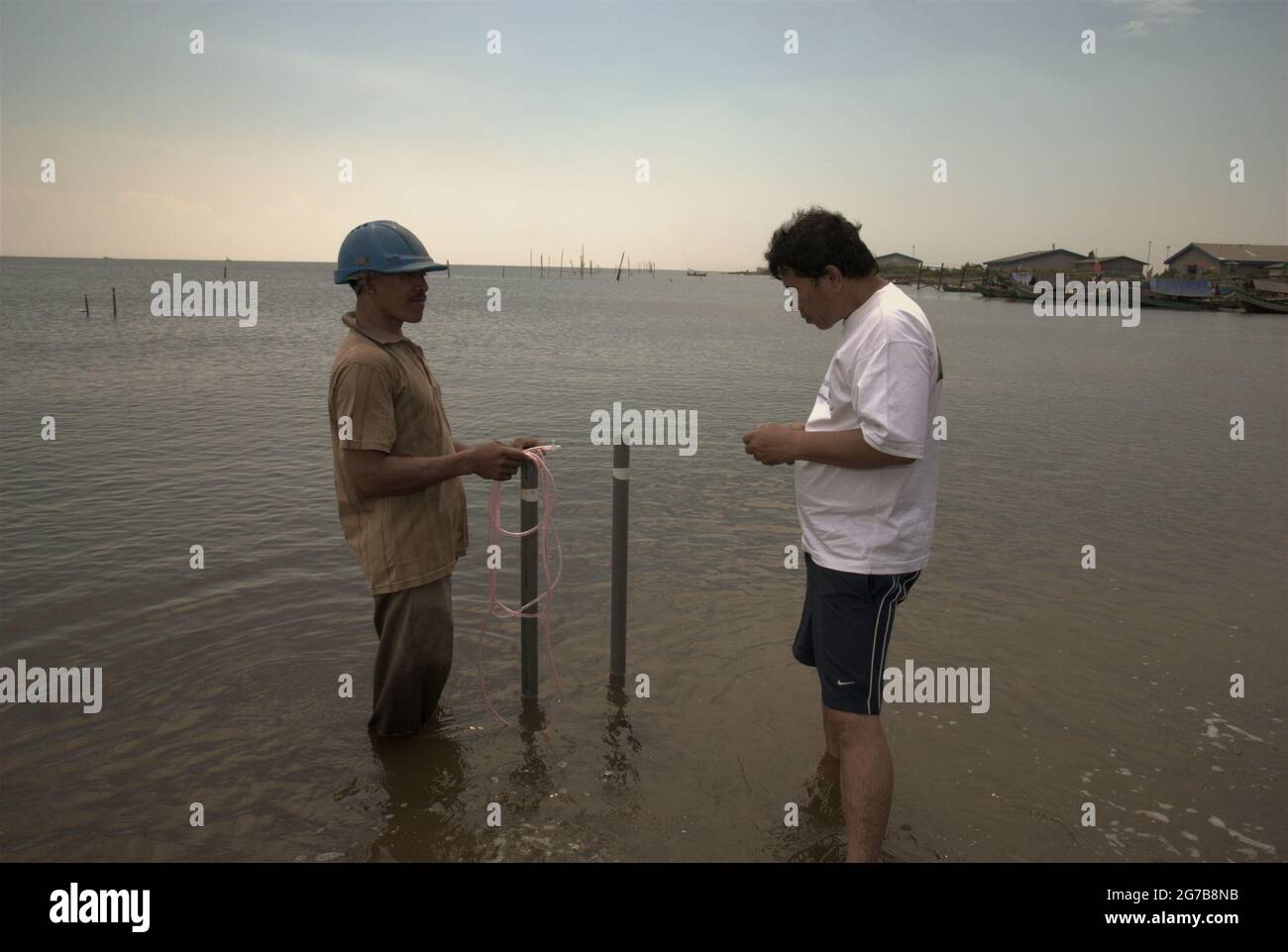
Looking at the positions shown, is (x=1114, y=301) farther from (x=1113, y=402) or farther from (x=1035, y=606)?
(x=1035, y=606)

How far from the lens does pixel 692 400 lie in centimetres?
Answer: 1847

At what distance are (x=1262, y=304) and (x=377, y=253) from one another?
72380 mm

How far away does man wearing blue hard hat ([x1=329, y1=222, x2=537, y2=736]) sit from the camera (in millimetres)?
3621

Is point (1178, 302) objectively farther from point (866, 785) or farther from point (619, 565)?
point (866, 785)

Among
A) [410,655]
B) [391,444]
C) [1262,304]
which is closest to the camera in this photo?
[391,444]

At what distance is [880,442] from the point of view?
115 inches

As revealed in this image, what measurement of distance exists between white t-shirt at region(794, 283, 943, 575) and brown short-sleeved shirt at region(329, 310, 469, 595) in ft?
5.72

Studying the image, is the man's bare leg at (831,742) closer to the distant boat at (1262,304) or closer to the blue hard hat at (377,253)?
the blue hard hat at (377,253)

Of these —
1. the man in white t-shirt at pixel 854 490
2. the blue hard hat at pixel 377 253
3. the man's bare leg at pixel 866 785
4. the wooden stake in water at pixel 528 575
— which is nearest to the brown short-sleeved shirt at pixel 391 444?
the blue hard hat at pixel 377 253

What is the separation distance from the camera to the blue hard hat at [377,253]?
3.67 meters

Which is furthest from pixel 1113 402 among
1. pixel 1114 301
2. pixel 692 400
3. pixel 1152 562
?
pixel 1114 301

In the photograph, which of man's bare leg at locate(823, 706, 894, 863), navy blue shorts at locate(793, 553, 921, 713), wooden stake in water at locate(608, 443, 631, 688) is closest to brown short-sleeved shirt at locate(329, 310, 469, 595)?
wooden stake in water at locate(608, 443, 631, 688)

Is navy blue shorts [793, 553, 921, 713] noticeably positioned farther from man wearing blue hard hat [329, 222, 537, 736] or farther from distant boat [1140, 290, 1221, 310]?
distant boat [1140, 290, 1221, 310]

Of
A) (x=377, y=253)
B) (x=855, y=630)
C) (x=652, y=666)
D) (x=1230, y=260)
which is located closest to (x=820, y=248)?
(x=855, y=630)
